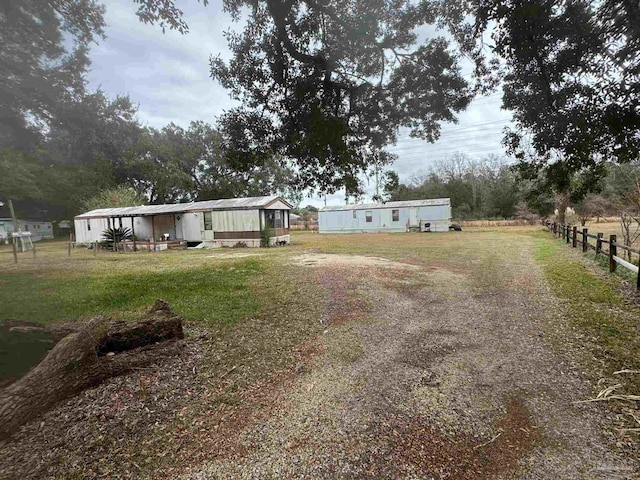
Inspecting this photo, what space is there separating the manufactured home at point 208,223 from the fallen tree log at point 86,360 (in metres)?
13.7

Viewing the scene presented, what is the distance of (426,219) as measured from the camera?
27.1 metres

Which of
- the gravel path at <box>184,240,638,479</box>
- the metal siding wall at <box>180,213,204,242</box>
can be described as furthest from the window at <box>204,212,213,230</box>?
the gravel path at <box>184,240,638,479</box>

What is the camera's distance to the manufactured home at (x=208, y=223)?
17828mm

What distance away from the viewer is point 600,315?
465 cm

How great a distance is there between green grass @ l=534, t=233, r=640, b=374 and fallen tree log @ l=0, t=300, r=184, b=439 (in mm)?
5021

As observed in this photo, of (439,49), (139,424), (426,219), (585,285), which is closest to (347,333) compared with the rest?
(139,424)

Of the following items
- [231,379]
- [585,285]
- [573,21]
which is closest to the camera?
[231,379]

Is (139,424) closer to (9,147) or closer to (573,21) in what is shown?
(9,147)

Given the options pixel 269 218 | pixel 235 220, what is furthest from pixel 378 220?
pixel 235 220

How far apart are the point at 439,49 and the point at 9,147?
750cm

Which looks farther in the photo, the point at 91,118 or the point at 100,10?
the point at 91,118

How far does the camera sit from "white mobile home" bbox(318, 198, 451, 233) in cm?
2688

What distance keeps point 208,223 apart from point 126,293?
12.6m

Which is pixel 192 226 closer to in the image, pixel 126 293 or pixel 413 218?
pixel 126 293
